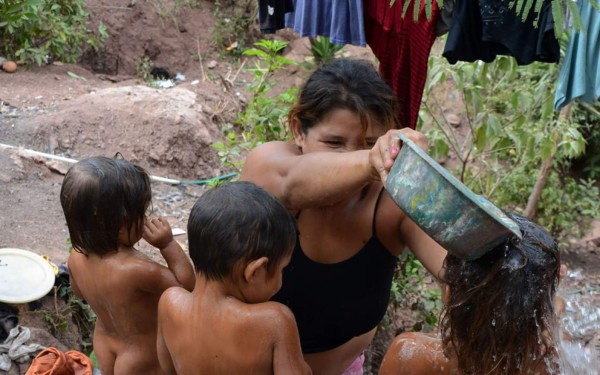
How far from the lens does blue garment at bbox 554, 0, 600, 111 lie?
125 inches

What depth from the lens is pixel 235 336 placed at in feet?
5.91

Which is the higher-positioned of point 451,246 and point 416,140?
point 416,140

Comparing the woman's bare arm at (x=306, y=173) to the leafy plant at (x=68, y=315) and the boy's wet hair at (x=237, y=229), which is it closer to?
the boy's wet hair at (x=237, y=229)

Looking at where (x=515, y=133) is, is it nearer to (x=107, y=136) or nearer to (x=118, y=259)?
(x=118, y=259)

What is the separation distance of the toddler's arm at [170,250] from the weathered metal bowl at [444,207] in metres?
1.15

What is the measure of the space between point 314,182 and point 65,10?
769 cm

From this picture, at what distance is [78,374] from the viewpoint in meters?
2.75

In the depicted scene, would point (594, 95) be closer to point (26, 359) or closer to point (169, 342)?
point (169, 342)

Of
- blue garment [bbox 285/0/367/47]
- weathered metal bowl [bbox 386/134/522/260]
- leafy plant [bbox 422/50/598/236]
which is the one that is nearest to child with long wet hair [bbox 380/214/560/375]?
weathered metal bowl [bbox 386/134/522/260]

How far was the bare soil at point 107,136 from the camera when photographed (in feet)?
14.0

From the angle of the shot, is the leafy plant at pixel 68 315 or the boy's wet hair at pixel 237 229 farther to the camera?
the leafy plant at pixel 68 315

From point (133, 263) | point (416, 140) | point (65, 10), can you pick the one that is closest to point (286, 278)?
point (133, 263)

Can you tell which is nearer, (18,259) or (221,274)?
(221,274)

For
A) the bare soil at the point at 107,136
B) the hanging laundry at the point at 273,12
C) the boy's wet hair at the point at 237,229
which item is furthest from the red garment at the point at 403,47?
the boy's wet hair at the point at 237,229
